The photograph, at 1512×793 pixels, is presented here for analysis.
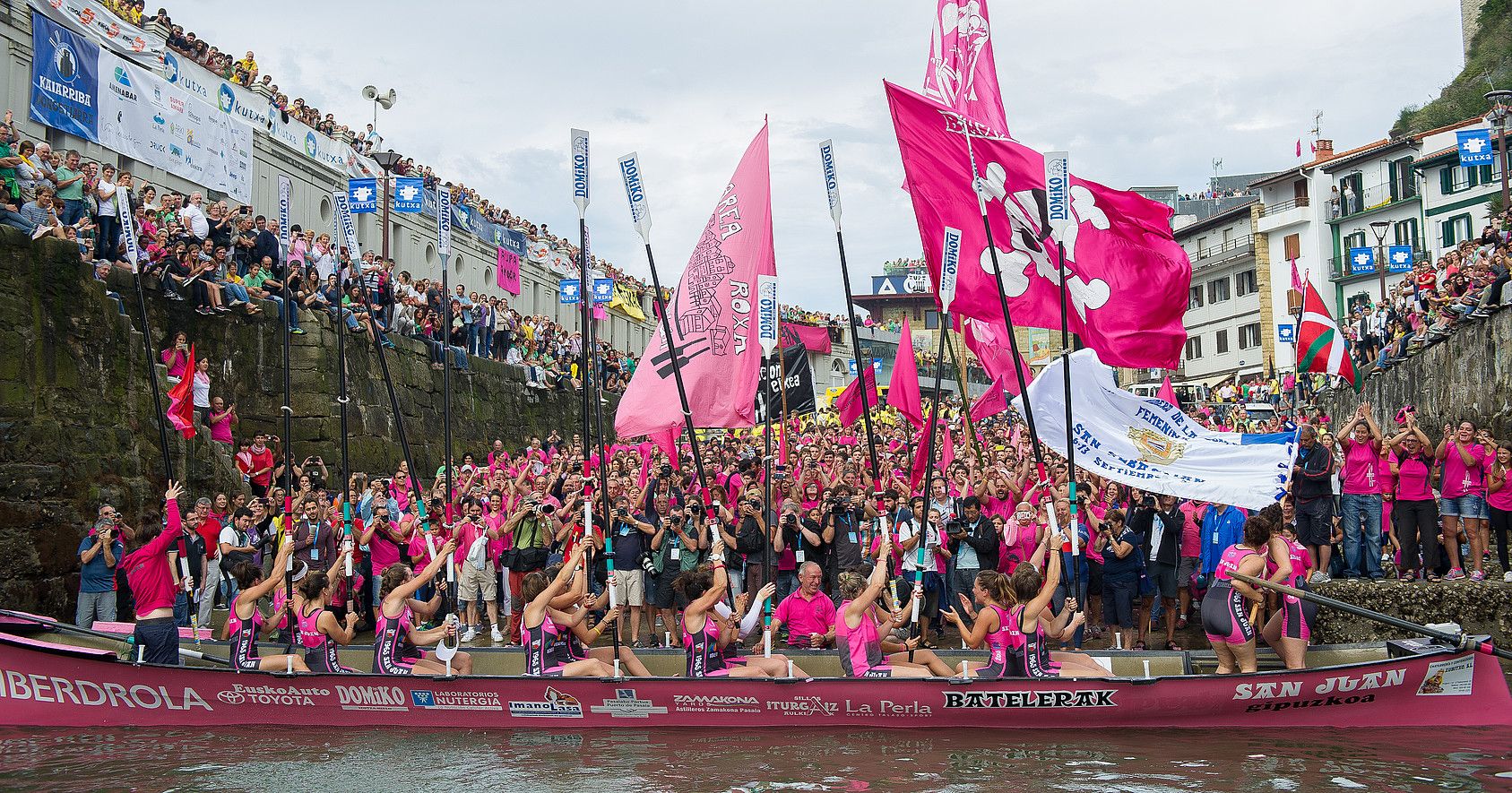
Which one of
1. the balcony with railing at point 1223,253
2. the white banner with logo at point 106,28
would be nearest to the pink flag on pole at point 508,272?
the white banner with logo at point 106,28

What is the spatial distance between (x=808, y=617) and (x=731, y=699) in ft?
4.95

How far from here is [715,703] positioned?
10812 millimetres

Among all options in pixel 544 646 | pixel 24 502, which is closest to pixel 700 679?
pixel 544 646

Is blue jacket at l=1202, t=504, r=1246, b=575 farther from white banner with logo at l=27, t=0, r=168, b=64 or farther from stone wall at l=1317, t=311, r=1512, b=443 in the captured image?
white banner with logo at l=27, t=0, r=168, b=64

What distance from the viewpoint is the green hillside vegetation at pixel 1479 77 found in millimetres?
53906

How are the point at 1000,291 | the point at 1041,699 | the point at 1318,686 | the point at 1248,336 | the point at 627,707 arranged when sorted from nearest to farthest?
the point at 1318,686 < the point at 1041,699 < the point at 627,707 < the point at 1000,291 < the point at 1248,336

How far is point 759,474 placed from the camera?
17203 millimetres

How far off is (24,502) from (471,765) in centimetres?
703

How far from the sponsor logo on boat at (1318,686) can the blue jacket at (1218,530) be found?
2.37 m

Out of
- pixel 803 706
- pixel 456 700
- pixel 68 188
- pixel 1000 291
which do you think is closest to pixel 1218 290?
pixel 1000 291

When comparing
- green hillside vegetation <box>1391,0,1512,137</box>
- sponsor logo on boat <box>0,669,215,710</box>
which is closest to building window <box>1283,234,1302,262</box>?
green hillside vegetation <box>1391,0,1512,137</box>

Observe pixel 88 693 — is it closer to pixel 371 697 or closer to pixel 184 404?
pixel 371 697

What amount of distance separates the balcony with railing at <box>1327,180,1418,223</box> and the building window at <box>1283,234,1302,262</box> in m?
1.66

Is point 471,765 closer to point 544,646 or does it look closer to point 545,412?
point 544,646
